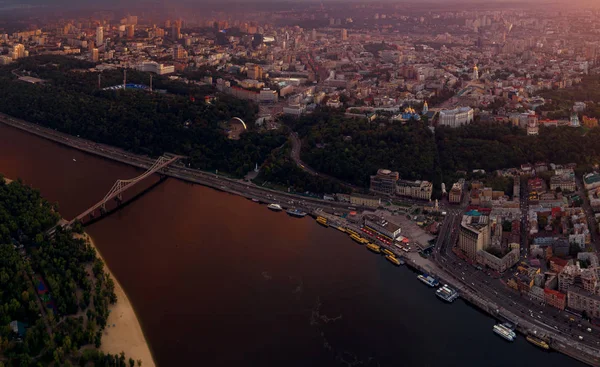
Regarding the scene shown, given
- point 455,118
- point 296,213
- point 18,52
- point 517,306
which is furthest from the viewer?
point 18,52

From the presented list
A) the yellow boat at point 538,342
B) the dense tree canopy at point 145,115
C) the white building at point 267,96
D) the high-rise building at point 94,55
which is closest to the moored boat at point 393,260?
the yellow boat at point 538,342

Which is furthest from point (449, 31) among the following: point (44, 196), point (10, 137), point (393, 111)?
point (44, 196)

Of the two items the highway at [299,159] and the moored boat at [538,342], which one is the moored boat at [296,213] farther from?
the moored boat at [538,342]

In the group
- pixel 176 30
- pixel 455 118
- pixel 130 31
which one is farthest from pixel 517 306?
pixel 130 31

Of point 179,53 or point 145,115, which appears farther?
point 179,53

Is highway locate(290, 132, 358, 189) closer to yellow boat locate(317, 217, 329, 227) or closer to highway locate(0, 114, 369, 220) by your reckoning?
highway locate(0, 114, 369, 220)

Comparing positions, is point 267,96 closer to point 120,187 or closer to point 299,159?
point 299,159

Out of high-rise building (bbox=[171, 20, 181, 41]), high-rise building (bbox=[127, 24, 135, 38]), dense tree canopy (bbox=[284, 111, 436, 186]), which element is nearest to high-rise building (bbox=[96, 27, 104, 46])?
high-rise building (bbox=[127, 24, 135, 38])

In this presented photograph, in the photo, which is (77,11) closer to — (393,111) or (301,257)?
(393,111)

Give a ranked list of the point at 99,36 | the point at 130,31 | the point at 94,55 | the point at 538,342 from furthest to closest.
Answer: the point at 130,31
the point at 99,36
the point at 94,55
the point at 538,342
